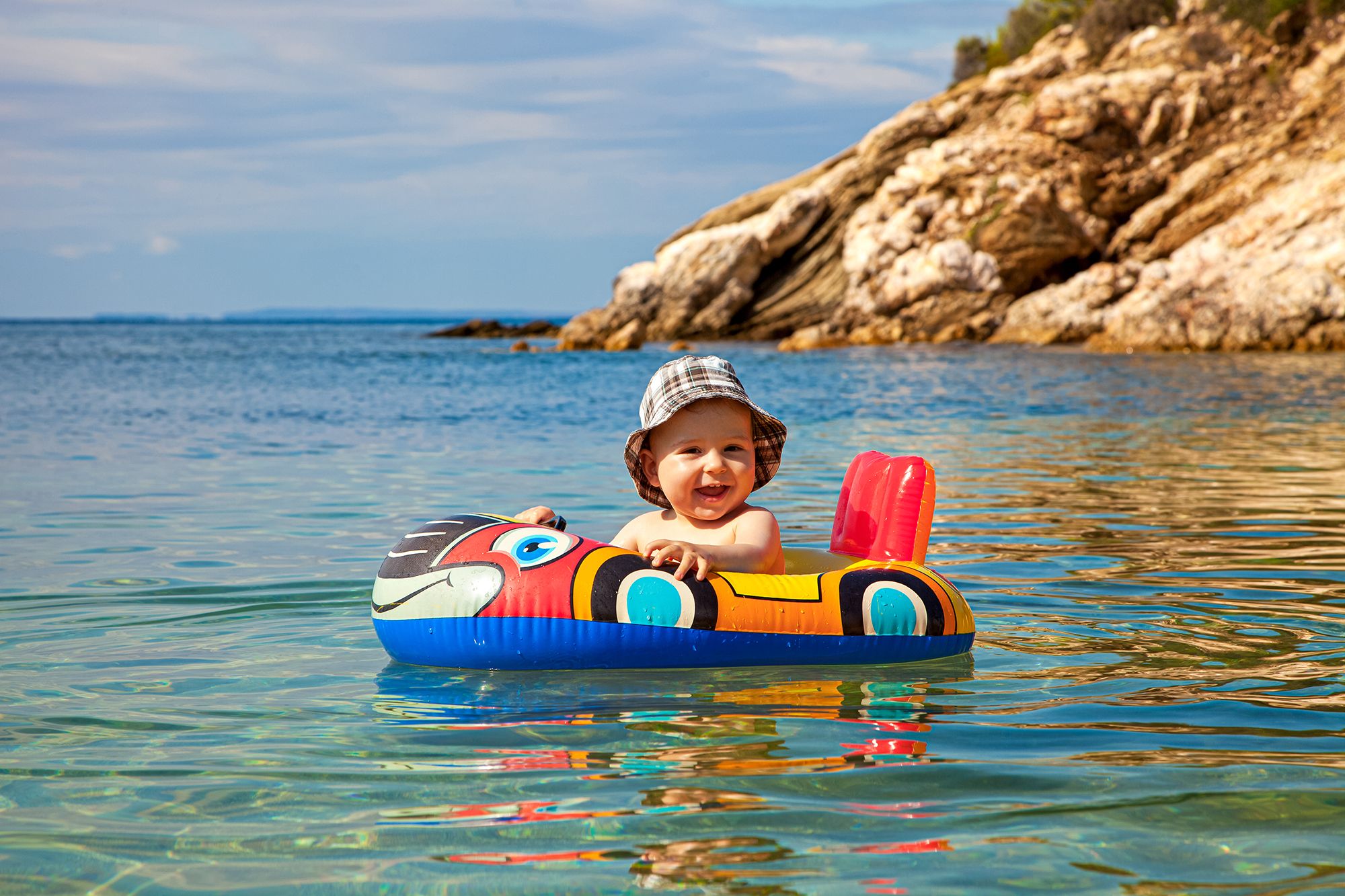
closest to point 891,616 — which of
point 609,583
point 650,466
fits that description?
point 609,583

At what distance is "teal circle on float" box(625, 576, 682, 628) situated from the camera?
4.25 m

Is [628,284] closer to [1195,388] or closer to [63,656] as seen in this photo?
[1195,388]

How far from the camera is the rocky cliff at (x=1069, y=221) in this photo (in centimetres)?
3228

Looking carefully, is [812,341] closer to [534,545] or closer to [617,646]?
[534,545]

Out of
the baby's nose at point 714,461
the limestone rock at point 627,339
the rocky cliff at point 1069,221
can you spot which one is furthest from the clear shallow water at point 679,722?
the limestone rock at point 627,339

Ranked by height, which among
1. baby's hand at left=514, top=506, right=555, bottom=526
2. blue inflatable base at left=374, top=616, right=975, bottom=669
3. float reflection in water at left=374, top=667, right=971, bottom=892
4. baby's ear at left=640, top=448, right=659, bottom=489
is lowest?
float reflection in water at left=374, top=667, right=971, bottom=892

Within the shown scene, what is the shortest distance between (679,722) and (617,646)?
1.95 ft

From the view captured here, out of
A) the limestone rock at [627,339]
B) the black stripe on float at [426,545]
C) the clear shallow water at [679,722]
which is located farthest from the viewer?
the limestone rock at [627,339]

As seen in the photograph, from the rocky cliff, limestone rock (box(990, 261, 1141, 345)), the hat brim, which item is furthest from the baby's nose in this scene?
limestone rock (box(990, 261, 1141, 345))

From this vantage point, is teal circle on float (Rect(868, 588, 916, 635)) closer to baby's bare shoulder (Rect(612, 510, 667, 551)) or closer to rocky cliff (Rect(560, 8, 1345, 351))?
baby's bare shoulder (Rect(612, 510, 667, 551))

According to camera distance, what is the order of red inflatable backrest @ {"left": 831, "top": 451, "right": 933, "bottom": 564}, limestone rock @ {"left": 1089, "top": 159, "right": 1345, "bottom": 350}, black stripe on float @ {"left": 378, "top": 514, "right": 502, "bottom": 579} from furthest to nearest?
limestone rock @ {"left": 1089, "top": 159, "right": 1345, "bottom": 350} → red inflatable backrest @ {"left": 831, "top": 451, "right": 933, "bottom": 564} → black stripe on float @ {"left": 378, "top": 514, "right": 502, "bottom": 579}

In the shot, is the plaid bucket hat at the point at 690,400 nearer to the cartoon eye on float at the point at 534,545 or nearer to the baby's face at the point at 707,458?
the baby's face at the point at 707,458

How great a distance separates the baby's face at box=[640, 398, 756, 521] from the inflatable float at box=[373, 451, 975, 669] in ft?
1.36

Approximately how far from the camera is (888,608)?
4.43 m
